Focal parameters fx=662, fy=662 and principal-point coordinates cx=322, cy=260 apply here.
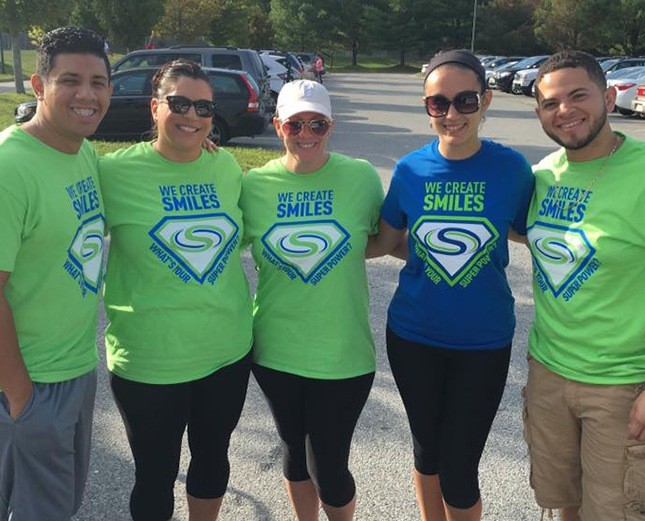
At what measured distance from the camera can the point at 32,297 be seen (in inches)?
83.4

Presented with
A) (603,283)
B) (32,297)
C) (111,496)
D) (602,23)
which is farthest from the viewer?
(602,23)

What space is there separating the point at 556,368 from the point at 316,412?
3.04 feet

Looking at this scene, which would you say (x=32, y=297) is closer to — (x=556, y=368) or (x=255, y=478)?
(x=255, y=478)

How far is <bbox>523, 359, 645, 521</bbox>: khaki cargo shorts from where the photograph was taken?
231 cm

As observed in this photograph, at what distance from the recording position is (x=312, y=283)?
2588 mm

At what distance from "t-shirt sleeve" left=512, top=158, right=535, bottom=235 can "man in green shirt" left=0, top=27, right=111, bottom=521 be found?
1.56 m

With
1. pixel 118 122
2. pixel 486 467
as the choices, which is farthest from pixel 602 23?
pixel 486 467

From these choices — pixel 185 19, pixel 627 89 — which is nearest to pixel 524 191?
pixel 627 89

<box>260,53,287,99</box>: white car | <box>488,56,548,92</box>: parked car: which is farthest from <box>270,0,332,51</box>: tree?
<box>260,53,287,99</box>: white car

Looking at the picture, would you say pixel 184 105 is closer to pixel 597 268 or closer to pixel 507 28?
pixel 597 268

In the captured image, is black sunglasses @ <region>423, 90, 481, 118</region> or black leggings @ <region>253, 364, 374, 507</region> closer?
black sunglasses @ <region>423, 90, 481, 118</region>

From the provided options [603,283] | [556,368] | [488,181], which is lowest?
[556,368]

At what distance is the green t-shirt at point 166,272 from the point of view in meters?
2.42

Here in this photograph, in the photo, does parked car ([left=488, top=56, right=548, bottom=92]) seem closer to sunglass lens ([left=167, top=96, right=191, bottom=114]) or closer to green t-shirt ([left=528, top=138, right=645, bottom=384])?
green t-shirt ([left=528, top=138, right=645, bottom=384])
